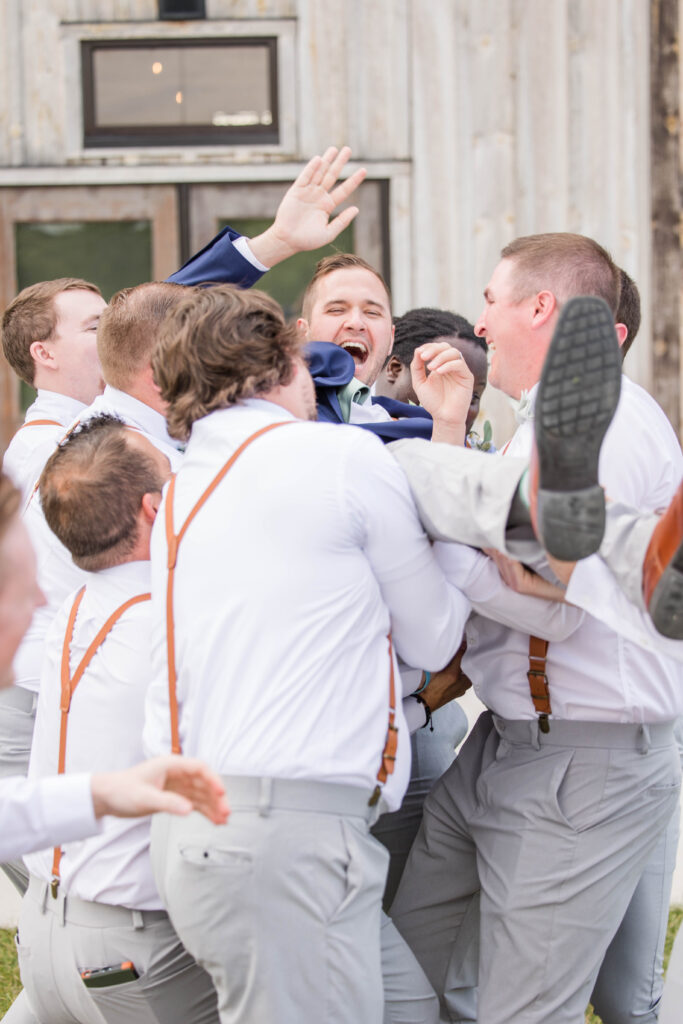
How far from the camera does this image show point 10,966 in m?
3.94

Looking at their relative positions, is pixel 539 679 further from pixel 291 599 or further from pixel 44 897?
pixel 44 897

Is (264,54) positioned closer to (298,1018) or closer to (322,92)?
(322,92)

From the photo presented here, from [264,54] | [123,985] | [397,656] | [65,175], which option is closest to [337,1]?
[264,54]

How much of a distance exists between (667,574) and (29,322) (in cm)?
260

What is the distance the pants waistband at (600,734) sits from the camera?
2.53 m

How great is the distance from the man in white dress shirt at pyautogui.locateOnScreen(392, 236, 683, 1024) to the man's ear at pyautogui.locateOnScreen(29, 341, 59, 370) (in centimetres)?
177

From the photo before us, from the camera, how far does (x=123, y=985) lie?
234cm

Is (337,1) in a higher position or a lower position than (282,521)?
higher

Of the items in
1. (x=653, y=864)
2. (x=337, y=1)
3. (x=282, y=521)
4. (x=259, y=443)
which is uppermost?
(x=337, y=1)

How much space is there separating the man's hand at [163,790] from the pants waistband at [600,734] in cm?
99

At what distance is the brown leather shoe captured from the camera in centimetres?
191

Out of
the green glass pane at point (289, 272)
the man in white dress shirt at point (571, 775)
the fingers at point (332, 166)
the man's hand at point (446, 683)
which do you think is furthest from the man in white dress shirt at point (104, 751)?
the green glass pane at point (289, 272)

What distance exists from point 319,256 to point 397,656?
15.1 ft

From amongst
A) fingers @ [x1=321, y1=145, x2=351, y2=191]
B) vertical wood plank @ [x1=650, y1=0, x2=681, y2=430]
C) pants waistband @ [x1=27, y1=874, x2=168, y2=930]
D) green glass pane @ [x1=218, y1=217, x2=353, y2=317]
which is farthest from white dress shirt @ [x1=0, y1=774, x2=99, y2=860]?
vertical wood plank @ [x1=650, y1=0, x2=681, y2=430]
